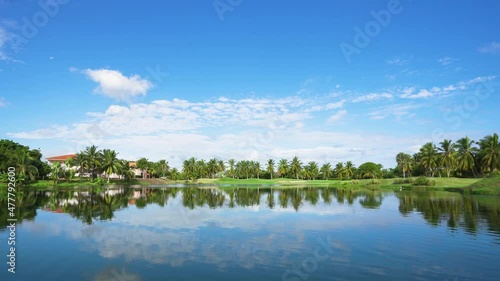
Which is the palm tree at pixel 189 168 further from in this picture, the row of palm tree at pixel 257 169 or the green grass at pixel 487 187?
the green grass at pixel 487 187

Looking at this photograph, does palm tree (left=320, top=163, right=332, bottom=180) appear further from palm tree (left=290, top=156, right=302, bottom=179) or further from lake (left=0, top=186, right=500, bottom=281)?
lake (left=0, top=186, right=500, bottom=281)

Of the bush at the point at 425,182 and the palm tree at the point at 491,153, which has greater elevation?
the palm tree at the point at 491,153

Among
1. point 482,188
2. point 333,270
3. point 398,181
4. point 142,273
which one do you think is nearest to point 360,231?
point 333,270

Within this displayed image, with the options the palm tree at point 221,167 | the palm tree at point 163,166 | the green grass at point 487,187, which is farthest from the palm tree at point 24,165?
the green grass at point 487,187

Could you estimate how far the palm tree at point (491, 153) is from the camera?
8606 cm

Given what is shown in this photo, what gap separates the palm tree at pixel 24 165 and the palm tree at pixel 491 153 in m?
122

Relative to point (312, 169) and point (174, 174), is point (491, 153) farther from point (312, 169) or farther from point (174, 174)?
point (174, 174)

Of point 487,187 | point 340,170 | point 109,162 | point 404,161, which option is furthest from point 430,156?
point 109,162

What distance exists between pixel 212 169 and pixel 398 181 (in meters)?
97.0

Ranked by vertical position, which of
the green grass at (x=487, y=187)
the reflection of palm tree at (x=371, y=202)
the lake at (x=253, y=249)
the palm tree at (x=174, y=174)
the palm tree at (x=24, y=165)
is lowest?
the reflection of palm tree at (x=371, y=202)

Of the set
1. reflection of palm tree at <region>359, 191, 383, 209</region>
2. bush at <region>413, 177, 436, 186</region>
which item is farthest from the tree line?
reflection of palm tree at <region>359, 191, 383, 209</region>

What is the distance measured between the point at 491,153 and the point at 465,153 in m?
8.55

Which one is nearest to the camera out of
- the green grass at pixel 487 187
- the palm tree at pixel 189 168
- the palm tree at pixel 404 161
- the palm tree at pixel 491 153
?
the green grass at pixel 487 187

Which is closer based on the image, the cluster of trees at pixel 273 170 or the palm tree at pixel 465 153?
the palm tree at pixel 465 153
